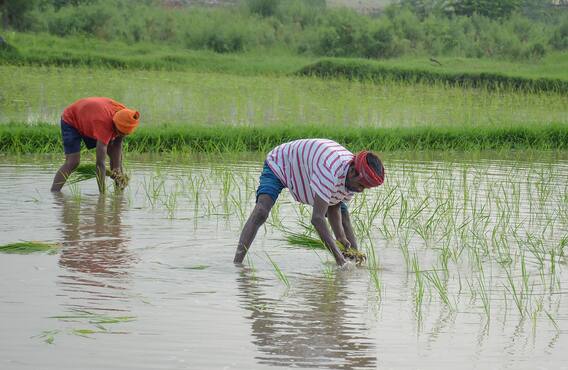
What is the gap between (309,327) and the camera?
13.5ft

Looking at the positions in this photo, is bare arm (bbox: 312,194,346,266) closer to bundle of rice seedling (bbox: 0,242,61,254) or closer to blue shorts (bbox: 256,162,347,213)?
blue shorts (bbox: 256,162,347,213)

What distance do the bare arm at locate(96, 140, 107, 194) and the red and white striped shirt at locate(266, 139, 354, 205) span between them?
2.40 m

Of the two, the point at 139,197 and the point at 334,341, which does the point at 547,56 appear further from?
the point at 334,341

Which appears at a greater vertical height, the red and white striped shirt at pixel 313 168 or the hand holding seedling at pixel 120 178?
the red and white striped shirt at pixel 313 168

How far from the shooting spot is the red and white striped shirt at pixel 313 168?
459 cm

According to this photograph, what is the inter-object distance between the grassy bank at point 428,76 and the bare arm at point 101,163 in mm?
10568

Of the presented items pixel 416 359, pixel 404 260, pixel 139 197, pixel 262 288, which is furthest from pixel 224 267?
pixel 139 197

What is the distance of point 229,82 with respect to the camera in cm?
1672

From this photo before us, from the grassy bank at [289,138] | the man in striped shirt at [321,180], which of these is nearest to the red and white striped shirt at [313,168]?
the man in striped shirt at [321,180]

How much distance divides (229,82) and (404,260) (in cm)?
1149

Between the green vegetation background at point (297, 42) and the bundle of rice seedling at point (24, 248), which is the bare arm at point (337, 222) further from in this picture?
Answer: the green vegetation background at point (297, 42)

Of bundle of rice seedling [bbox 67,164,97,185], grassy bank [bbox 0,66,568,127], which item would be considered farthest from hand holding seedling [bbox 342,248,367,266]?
grassy bank [bbox 0,66,568,127]

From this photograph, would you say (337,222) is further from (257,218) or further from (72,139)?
(72,139)

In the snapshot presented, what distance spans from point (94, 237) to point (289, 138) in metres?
4.60
